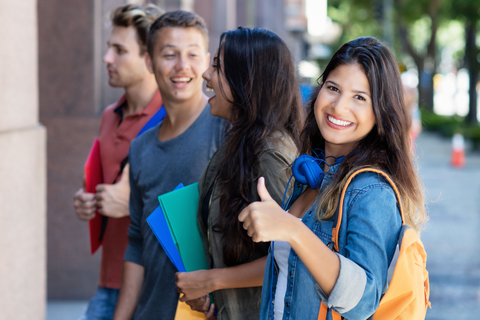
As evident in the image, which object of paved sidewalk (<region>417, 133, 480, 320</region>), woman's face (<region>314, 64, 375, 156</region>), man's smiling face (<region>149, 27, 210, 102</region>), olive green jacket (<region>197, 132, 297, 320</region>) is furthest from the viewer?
paved sidewalk (<region>417, 133, 480, 320</region>)

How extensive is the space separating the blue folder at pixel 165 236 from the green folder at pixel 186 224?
0.03 m

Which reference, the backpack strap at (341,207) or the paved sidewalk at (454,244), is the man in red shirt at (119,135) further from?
the backpack strap at (341,207)

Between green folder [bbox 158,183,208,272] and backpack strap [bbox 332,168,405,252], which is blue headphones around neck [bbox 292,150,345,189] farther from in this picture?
green folder [bbox 158,183,208,272]

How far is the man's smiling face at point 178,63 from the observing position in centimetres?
269

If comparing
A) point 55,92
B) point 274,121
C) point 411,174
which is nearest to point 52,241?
point 55,92

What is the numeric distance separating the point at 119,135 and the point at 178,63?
76cm

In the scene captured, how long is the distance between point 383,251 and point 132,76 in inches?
90.3

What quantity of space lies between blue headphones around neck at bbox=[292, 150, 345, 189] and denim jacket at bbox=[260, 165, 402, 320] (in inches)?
6.2

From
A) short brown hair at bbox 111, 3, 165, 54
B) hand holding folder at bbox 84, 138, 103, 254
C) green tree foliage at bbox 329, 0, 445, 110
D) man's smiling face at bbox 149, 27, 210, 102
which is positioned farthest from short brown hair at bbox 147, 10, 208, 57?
green tree foliage at bbox 329, 0, 445, 110

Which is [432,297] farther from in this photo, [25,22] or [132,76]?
[25,22]

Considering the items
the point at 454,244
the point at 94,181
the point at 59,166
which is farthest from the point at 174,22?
the point at 454,244

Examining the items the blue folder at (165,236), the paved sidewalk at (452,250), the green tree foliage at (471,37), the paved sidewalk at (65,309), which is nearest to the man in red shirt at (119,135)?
the blue folder at (165,236)

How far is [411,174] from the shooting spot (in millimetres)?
1611

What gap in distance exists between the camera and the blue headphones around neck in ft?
5.64
